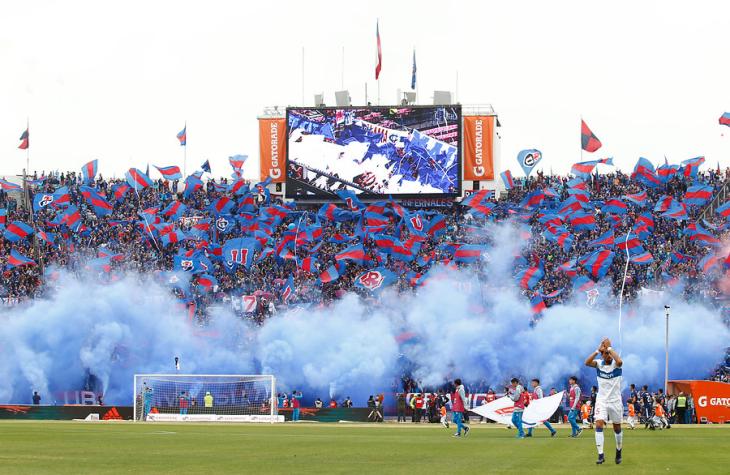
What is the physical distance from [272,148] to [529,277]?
28.3 metres

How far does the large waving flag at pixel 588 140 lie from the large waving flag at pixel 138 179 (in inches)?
1202

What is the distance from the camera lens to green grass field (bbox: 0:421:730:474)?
774 inches

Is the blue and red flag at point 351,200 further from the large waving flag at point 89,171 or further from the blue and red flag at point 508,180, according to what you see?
the large waving flag at point 89,171

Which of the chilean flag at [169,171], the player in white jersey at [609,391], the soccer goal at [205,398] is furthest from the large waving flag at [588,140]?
the player in white jersey at [609,391]

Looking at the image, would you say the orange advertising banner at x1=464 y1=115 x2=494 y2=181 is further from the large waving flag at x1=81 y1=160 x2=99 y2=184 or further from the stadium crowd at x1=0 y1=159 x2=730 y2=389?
the large waving flag at x1=81 y1=160 x2=99 y2=184

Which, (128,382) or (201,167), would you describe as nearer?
(128,382)

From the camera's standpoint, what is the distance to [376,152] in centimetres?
8144

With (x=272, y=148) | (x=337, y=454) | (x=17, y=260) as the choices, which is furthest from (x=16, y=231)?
(x=337, y=454)

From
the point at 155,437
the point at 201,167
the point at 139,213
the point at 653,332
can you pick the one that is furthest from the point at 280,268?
the point at 155,437

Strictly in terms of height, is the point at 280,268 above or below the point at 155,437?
above

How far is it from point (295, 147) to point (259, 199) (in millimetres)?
5027

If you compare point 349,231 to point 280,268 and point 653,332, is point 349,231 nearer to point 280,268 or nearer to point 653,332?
point 280,268

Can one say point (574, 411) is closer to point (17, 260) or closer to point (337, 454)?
point (337, 454)

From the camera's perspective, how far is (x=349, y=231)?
252ft
